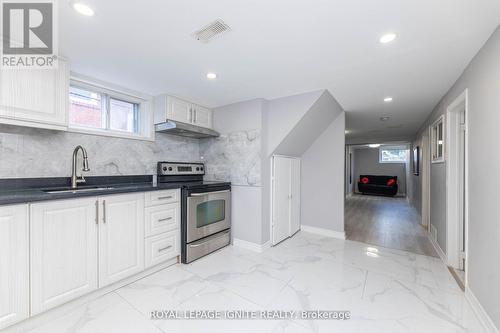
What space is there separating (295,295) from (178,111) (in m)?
2.78

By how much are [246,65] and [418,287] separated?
287 cm

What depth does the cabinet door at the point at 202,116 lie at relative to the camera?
10.8 feet

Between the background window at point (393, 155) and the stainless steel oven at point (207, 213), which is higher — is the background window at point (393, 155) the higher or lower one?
the higher one

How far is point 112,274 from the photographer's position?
1959 millimetres

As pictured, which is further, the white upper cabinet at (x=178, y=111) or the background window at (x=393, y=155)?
the background window at (x=393, y=155)

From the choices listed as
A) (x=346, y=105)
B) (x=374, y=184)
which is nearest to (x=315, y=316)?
(x=346, y=105)

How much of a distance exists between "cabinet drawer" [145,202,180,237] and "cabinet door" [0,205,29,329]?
36.2 inches

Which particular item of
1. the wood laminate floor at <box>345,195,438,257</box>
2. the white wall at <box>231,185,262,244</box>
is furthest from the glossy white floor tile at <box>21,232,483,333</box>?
the wood laminate floor at <box>345,195,438,257</box>

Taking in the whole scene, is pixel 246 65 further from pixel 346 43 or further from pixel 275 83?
pixel 346 43

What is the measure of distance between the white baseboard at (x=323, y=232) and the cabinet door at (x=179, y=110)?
9.56ft

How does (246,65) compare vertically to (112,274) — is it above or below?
above

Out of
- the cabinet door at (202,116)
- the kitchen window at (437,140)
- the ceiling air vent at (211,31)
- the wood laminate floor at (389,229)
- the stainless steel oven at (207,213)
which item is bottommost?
the wood laminate floor at (389,229)

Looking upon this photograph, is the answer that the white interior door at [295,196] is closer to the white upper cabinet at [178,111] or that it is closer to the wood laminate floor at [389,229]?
the wood laminate floor at [389,229]

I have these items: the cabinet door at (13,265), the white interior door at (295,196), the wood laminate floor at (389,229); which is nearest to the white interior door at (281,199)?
the white interior door at (295,196)
